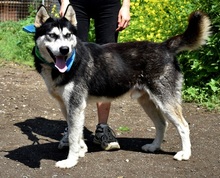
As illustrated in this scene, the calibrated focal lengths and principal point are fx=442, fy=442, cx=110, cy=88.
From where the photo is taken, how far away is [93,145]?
16.7ft

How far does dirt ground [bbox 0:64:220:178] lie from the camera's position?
420cm

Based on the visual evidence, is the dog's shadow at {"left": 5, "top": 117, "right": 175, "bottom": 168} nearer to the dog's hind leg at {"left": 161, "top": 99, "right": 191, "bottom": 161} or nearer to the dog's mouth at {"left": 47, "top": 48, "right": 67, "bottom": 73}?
the dog's hind leg at {"left": 161, "top": 99, "right": 191, "bottom": 161}

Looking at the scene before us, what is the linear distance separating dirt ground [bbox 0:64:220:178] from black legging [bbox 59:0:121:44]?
1.26 meters

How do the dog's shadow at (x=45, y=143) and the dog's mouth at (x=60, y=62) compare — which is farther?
the dog's shadow at (x=45, y=143)

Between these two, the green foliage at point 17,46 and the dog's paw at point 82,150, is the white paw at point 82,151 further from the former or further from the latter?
the green foliage at point 17,46

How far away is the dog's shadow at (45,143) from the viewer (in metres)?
4.57

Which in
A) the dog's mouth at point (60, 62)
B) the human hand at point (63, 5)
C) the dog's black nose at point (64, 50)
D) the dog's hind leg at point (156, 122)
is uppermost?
the human hand at point (63, 5)

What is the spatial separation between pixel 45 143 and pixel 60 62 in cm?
130

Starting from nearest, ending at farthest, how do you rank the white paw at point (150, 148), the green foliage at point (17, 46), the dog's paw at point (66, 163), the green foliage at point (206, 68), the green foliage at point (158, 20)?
the dog's paw at point (66, 163)
the white paw at point (150, 148)
the green foliage at point (206, 68)
the green foliage at point (158, 20)
the green foliage at point (17, 46)

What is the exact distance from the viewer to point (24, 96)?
6.82 metres

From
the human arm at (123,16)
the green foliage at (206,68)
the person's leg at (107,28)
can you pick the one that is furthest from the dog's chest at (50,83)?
the green foliage at (206,68)

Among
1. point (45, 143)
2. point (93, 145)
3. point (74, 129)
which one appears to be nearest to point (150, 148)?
point (93, 145)

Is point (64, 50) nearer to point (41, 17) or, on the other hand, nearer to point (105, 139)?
point (41, 17)

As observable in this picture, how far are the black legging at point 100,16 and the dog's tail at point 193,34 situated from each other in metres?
0.72
